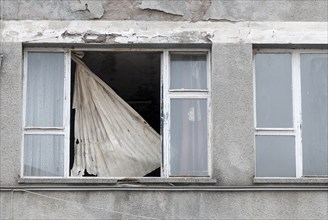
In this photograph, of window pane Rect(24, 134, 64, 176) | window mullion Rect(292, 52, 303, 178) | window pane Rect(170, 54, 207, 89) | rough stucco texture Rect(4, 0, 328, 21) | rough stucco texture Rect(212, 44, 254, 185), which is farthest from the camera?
window pane Rect(170, 54, 207, 89)

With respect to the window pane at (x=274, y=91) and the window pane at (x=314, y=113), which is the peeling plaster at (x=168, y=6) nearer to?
the window pane at (x=274, y=91)

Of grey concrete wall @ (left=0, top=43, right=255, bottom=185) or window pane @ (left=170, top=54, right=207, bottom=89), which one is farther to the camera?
window pane @ (left=170, top=54, right=207, bottom=89)

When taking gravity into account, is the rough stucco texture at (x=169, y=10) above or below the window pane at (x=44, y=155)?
above

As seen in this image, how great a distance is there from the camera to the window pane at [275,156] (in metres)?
12.6

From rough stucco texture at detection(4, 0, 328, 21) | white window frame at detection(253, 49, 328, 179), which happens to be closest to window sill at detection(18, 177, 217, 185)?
white window frame at detection(253, 49, 328, 179)

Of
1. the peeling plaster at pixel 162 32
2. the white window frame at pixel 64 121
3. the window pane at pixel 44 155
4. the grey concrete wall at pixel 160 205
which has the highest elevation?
the peeling plaster at pixel 162 32

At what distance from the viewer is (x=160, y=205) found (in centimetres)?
1216

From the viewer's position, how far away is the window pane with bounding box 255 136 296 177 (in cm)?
1257

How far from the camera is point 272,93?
12.8 m

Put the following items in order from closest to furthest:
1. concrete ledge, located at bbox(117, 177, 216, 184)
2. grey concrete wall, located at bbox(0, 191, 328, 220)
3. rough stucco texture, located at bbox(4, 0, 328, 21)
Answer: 1. grey concrete wall, located at bbox(0, 191, 328, 220)
2. concrete ledge, located at bbox(117, 177, 216, 184)
3. rough stucco texture, located at bbox(4, 0, 328, 21)

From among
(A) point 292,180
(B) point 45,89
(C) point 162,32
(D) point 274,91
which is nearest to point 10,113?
(B) point 45,89

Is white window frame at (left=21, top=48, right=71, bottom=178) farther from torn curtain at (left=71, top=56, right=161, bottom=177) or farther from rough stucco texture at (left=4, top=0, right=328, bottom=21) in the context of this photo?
rough stucco texture at (left=4, top=0, right=328, bottom=21)

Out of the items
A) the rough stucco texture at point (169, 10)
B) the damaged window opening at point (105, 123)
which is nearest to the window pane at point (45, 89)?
the damaged window opening at point (105, 123)

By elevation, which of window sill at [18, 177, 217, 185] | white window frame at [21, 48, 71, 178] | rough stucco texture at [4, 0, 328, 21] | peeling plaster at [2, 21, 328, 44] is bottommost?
window sill at [18, 177, 217, 185]
